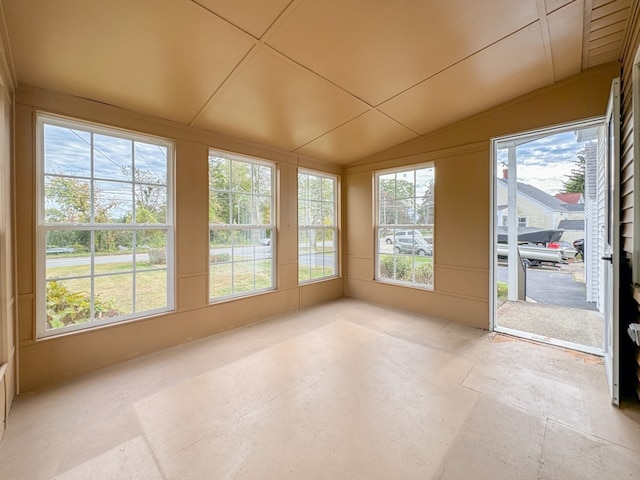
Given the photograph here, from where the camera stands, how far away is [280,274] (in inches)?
155

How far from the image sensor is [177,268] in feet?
9.56

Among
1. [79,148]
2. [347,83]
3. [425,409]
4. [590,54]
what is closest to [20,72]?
[79,148]

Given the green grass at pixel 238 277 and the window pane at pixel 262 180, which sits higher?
the window pane at pixel 262 180

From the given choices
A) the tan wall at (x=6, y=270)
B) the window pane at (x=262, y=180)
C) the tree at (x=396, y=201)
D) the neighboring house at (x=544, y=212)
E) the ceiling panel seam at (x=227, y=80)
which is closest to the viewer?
the tan wall at (x=6, y=270)

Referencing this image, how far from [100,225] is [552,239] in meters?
12.5

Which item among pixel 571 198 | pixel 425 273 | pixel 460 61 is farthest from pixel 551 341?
pixel 571 198

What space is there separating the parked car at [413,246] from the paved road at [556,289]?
256 cm

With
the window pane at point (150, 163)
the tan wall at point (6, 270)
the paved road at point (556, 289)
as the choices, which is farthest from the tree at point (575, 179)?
the tan wall at point (6, 270)

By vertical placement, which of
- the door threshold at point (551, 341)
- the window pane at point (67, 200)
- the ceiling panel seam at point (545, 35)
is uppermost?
the ceiling panel seam at point (545, 35)

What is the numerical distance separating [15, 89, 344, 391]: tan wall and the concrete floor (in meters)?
0.20

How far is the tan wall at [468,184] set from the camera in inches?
112

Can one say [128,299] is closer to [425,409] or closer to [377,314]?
[425,409]

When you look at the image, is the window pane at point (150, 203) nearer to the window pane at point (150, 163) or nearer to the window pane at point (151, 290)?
the window pane at point (150, 163)

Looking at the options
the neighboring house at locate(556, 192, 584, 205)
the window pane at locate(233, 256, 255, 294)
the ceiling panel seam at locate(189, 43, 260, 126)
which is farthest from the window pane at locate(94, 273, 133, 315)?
the neighboring house at locate(556, 192, 584, 205)
